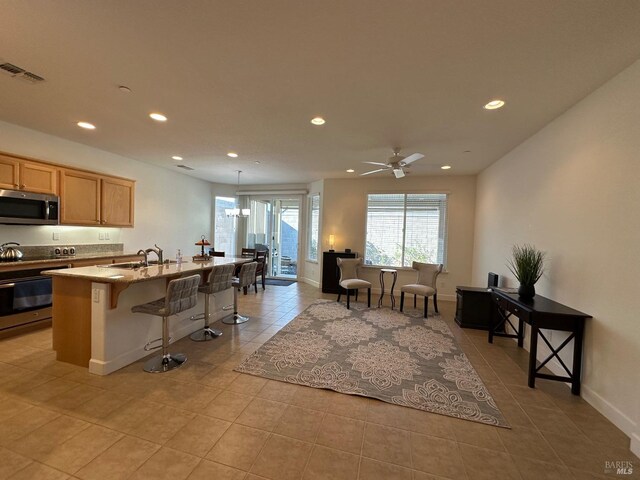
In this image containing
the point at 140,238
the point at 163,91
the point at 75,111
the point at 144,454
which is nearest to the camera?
the point at 144,454

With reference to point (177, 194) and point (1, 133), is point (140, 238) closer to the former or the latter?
point (177, 194)

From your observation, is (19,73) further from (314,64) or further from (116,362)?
(116,362)

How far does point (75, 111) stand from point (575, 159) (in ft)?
18.4

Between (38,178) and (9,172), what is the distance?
0.99 ft

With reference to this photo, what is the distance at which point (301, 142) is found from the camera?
3.98 m

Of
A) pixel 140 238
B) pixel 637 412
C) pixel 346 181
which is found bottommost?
pixel 637 412

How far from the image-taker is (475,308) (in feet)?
13.7

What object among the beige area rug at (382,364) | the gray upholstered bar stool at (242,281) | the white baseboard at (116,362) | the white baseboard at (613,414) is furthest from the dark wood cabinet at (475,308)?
the white baseboard at (116,362)

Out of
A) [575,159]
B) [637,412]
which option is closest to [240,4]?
[575,159]

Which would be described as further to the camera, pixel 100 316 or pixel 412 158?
pixel 412 158

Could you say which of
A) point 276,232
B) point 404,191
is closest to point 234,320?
point 276,232

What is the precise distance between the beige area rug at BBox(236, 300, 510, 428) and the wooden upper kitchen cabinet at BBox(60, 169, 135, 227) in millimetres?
3759

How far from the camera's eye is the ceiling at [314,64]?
1618 millimetres

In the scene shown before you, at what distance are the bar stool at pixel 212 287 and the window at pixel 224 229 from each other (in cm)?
434
